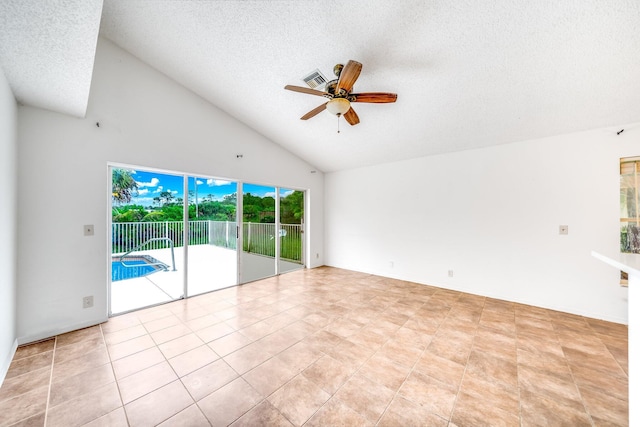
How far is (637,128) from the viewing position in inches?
115

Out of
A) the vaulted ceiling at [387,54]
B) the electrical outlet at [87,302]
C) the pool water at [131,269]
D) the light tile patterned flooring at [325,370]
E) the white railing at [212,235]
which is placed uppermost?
the vaulted ceiling at [387,54]

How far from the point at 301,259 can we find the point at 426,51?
483 centimetres

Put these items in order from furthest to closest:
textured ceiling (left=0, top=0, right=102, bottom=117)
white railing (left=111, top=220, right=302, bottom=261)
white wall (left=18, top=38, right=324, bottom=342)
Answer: white railing (left=111, top=220, right=302, bottom=261)
white wall (left=18, top=38, right=324, bottom=342)
textured ceiling (left=0, top=0, right=102, bottom=117)

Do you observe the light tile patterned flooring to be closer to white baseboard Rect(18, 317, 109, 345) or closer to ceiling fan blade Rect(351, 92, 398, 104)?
white baseboard Rect(18, 317, 109, 345)

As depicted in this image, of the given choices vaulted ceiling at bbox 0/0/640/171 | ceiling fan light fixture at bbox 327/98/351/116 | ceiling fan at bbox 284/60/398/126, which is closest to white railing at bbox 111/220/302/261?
vaulted ceiling at bbox 0/0/640/171

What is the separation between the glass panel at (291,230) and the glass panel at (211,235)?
4.03 feet

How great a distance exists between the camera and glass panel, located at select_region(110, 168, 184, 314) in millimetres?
3189

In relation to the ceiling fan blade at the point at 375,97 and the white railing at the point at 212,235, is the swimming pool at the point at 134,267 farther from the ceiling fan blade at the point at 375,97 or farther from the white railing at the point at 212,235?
the ceiling fan blade at the point at 375,97

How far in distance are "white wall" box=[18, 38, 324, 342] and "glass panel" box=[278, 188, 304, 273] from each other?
2.10 m

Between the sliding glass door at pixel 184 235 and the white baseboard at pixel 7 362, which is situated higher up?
the sliding glass door at pixel 184 235

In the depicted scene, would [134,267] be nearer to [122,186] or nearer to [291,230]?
[122,186]

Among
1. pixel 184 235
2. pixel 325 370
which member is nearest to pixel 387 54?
pixel 325 370

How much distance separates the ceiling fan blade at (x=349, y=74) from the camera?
2.00 m

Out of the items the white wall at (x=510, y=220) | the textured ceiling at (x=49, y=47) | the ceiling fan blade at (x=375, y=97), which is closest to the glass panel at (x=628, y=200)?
the white wall at (x=510, y=220)
